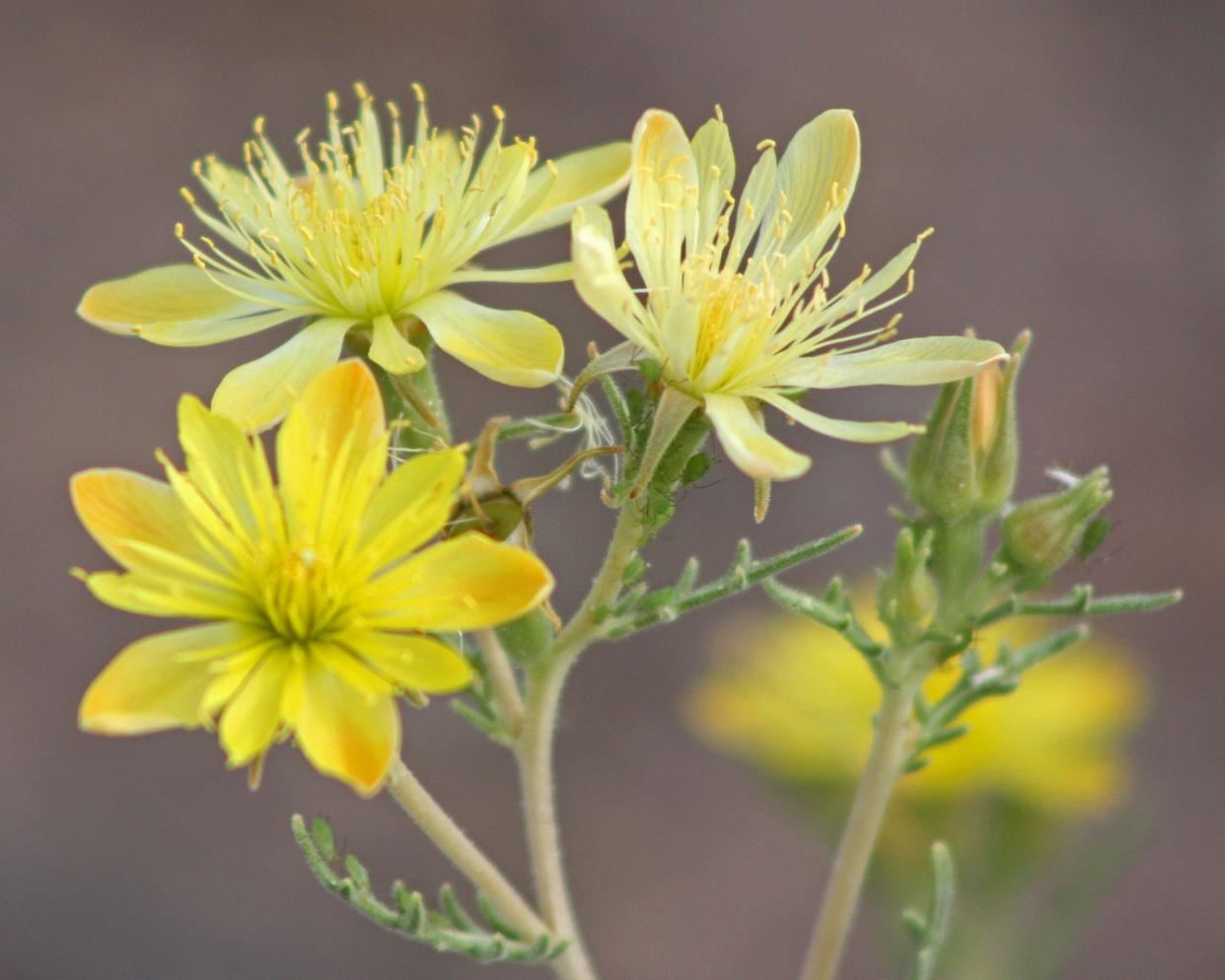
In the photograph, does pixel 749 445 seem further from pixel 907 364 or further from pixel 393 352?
pixel 393 352

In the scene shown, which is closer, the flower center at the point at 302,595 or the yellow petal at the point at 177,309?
the flower center at the point at 302,595

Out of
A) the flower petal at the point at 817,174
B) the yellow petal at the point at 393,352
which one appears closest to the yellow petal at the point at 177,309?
the yellow petal at the point at 393,352

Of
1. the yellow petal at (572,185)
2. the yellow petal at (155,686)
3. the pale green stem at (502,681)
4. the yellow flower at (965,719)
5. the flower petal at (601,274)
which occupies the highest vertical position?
the yellow petal at (572,185)

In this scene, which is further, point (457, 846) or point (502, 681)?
point (502, 681)

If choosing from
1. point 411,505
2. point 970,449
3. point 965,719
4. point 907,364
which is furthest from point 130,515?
point 965,719

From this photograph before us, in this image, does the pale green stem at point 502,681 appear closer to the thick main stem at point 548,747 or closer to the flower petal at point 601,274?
the thick main stem at point 548,747

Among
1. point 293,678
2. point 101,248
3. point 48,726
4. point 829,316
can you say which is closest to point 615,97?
point 101,248

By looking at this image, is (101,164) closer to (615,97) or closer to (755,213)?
(615,97)
